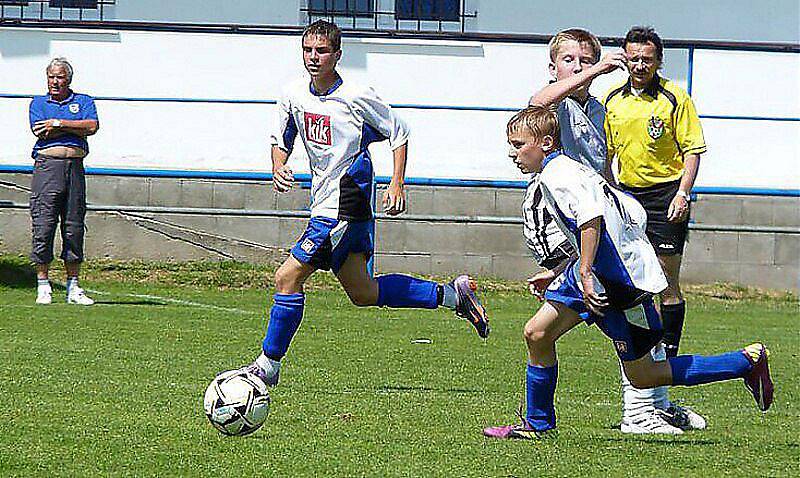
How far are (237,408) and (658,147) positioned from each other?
2.78m

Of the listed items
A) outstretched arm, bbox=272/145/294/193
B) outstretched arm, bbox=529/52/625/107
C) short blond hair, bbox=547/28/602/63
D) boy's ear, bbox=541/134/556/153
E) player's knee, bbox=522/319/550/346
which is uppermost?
short blond hair, bbox=547/28/602/63

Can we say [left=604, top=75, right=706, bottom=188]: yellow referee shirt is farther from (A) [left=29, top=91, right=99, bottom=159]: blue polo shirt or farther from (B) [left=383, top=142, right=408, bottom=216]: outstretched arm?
(A) [left=29, top=91, right=99, bottom=159]: blue polo shirt

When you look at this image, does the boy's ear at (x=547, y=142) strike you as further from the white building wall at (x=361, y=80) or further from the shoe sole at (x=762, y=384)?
the white building wall at (x=361, y=80)

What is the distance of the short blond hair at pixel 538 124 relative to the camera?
218 inches

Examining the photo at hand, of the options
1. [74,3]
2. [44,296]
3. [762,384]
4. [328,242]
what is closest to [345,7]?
[74,3]

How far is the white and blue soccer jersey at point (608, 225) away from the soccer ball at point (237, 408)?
1.45m

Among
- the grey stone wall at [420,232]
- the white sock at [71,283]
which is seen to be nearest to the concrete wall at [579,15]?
the grey stone wall at [420,232]

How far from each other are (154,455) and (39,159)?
7.70 m

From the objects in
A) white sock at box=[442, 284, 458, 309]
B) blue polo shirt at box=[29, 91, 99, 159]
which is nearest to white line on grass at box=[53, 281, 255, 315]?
blue polo shirt at box=[29, 91, 99, 159]

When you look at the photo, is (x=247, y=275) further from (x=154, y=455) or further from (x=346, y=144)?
(x=154, y=455)

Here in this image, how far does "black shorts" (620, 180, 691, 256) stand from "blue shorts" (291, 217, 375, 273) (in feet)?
4.86

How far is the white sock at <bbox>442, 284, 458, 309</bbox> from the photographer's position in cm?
802

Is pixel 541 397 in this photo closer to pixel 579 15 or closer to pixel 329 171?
pixel 329 171

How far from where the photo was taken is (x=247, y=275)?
607 inches
